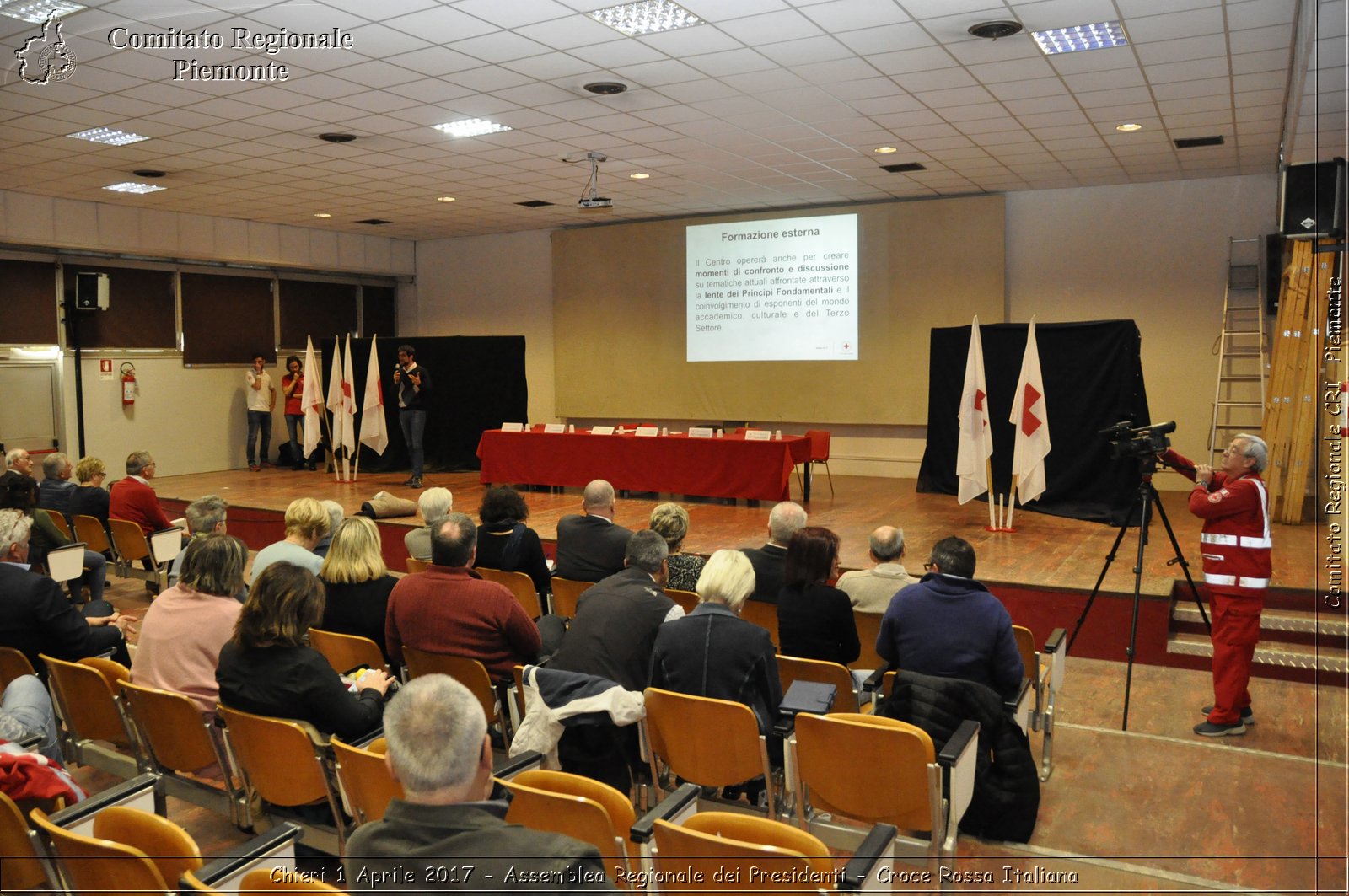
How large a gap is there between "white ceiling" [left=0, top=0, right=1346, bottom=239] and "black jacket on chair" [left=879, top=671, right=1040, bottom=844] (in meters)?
2.72

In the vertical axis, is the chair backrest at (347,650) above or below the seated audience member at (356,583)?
below

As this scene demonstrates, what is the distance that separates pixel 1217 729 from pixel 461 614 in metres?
3.46

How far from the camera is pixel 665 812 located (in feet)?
7.25

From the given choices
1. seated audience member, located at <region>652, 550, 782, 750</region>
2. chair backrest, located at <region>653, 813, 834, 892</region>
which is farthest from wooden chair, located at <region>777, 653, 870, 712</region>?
chair backrest, located at <region>653, 813, 834, 892</region>

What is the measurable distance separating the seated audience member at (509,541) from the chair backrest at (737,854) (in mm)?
2837

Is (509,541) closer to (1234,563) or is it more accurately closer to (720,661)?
(720,661)

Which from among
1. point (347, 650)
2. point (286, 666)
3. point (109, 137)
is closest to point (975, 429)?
point (347, 650)

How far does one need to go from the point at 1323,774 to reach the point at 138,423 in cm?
1300

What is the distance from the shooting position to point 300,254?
1379 centimetres

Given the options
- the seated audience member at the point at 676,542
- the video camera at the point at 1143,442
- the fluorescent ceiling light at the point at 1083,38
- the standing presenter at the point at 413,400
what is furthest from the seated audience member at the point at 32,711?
the standing presenter at the point at 413,400

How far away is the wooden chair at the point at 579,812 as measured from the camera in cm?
217

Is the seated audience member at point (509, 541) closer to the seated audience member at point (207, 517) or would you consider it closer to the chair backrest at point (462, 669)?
the chair backrest at point (462, 669)

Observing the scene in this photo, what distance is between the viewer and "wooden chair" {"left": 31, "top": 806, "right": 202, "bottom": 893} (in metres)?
1.95

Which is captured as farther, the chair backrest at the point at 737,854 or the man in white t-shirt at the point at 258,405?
the man in white t-shirt at the point at 258,405
